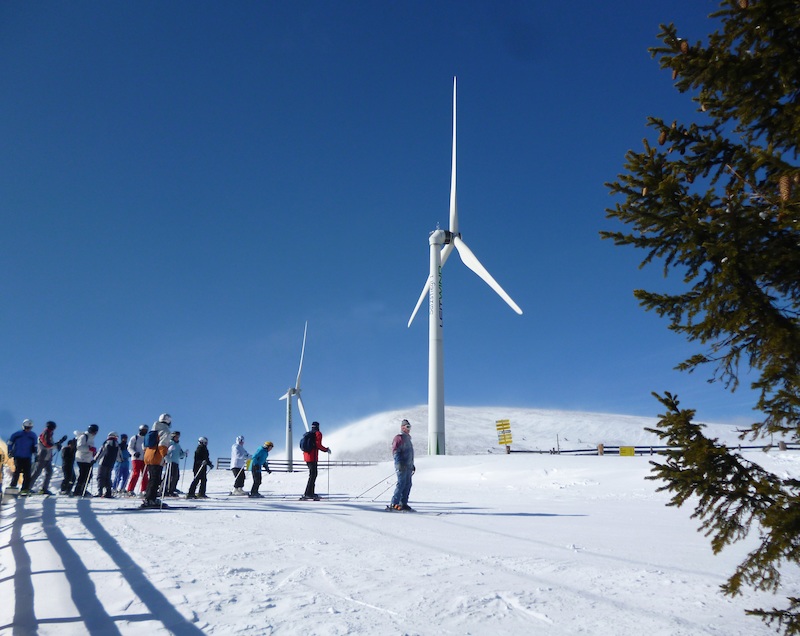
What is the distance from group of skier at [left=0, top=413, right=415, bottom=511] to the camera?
468 inches

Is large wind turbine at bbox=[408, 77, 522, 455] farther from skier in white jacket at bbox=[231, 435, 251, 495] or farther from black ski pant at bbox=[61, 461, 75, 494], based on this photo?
black ski pant at bbox=[61, 461, 75, 494]

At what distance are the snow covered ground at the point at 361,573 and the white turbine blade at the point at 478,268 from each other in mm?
18885

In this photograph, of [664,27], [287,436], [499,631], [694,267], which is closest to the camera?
[499,631]

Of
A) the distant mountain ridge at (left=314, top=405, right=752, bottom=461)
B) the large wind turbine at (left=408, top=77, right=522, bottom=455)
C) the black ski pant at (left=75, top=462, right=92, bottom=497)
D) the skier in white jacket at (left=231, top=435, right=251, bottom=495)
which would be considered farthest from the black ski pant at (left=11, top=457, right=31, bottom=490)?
the distant mountain ridge at (left=314, top=405, right=752, bottom=461)

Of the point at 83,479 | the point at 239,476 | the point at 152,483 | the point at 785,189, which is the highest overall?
the point at 785,189

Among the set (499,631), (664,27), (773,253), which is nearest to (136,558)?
(499,631)

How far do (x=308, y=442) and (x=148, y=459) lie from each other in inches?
140

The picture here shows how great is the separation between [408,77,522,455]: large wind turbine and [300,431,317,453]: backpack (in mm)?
17074

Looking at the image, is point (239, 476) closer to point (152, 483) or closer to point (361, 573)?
point (152, 483)

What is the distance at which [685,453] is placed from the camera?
3672 mm

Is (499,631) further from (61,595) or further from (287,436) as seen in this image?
(287,436)

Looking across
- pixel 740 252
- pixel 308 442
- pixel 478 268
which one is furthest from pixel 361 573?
pixel 478 268

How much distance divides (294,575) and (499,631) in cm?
208

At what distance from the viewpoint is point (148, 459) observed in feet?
39.8
